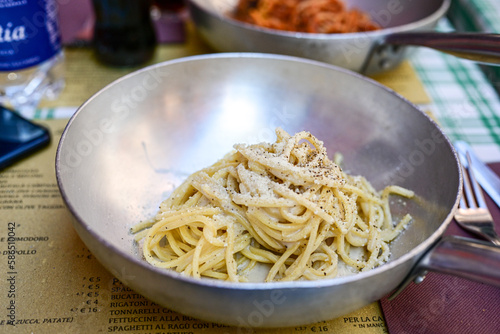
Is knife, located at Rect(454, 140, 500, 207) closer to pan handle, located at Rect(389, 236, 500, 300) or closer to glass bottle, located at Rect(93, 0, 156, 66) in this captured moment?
pan handle, located at Rect(389, 236, 500, 300)

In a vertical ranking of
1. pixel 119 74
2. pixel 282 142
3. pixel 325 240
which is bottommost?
pixel 119 74

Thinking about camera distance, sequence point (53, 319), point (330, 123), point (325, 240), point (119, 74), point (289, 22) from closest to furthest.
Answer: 1. point (53, 319)
2. point (325, 240)
3. point (330, 123)
4. point (119, 74)
5. point (289, 22)

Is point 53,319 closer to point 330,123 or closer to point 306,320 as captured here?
point 306,320

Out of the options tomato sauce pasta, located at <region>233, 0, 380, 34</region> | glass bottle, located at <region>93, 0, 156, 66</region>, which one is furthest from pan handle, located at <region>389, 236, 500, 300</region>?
glass bottle, located at <region>93, 0, 156, 66</region>

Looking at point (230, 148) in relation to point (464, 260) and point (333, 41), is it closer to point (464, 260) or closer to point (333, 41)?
point (333, 41)

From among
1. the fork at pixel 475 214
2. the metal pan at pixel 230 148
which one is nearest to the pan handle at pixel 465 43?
the metal pan at pixel 230 148

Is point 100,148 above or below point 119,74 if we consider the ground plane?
above

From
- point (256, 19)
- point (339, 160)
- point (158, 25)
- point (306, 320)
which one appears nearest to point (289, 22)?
point (256, 19)

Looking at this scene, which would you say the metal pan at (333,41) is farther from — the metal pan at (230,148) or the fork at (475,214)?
the fork at (475,214)
